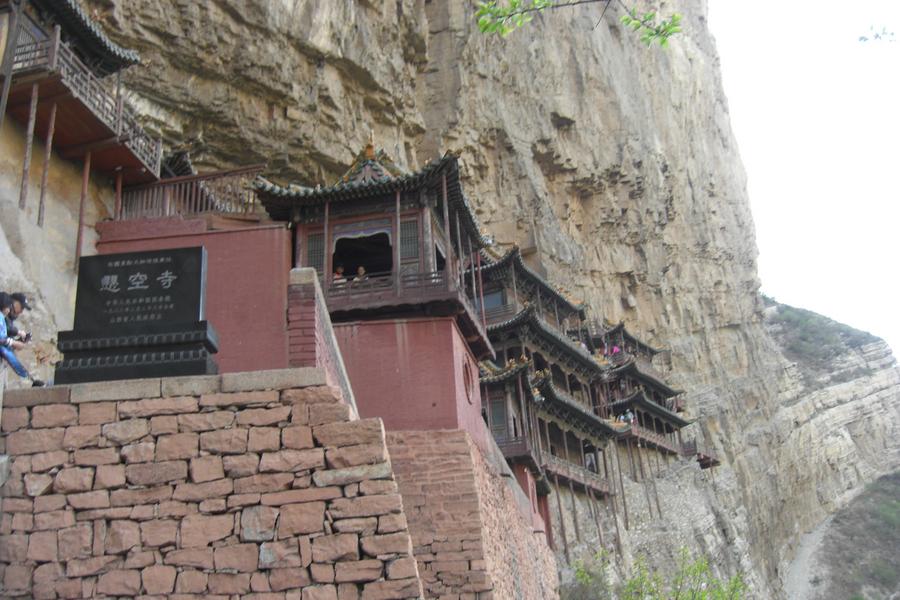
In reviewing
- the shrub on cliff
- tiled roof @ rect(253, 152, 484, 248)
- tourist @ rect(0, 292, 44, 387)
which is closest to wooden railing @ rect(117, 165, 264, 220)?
tiled roof @ rect(253, 152, 484, 248)

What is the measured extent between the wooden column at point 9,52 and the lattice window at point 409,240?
6.66 meters

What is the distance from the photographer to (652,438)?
39.0 m

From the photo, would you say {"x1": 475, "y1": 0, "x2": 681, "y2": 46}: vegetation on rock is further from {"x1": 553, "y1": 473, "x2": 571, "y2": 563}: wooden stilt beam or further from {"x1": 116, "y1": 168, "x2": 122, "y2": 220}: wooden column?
{"x1": 553, "y1": 473, "x2": 571, "y2": 563}: wooden stilt beam

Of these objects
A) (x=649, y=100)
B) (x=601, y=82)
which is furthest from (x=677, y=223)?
(x=601, y=82)

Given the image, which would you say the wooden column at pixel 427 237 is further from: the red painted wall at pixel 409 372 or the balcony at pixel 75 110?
the balcony at pixel 75 110

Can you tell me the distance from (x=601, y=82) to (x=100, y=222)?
34186mm

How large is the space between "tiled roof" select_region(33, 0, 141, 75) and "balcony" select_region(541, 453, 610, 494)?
54.6 feet

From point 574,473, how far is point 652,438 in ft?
37.1

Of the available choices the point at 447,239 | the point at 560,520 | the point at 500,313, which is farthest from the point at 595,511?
the point at 447,239

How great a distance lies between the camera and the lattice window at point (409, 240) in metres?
15.0

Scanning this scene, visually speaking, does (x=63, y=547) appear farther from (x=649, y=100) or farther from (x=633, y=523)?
(x=649, y=100)

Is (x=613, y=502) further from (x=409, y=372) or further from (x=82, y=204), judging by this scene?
(x=82, y=204)

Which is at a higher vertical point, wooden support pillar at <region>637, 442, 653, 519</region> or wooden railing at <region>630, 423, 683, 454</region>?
wooden railing at <region>630, 423, 683, 454</region>

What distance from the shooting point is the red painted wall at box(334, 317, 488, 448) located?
41.1 feet
